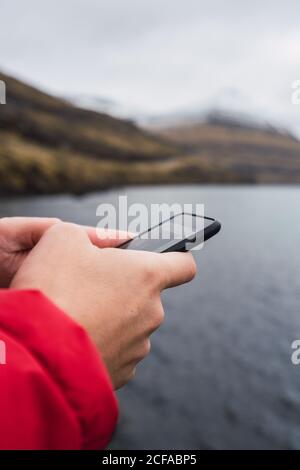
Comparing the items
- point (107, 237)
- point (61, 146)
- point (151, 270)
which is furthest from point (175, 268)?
point (61, 146)

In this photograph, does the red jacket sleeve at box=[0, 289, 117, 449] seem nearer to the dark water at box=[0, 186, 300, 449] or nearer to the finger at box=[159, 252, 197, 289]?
the finger at box=[159, 252, 197, 289]

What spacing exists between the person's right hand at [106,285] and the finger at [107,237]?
25cm

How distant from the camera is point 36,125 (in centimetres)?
10438

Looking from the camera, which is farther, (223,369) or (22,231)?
(223,369)

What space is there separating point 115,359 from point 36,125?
4310 inches

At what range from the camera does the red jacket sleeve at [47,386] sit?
82cm

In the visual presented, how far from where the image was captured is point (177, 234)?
158 centimetres

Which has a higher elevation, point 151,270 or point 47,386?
point 151,270

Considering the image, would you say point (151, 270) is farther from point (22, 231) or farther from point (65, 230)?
point (22, 231)

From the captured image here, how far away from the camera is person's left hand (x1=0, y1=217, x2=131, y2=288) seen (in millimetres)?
1586

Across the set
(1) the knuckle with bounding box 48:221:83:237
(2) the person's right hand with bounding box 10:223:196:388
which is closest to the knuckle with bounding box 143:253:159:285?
(2) the person's right hand with bounding box 10:223:196:388

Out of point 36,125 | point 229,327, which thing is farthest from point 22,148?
point 229,327

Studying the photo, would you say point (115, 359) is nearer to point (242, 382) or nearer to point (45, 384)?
point (45, 384)

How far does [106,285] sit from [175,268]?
0.26 metres
